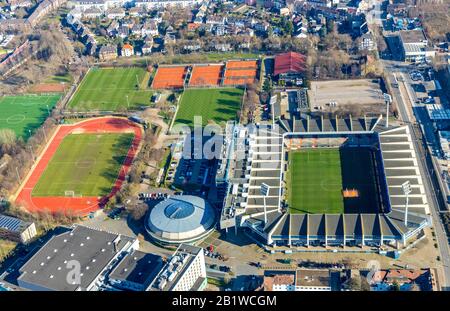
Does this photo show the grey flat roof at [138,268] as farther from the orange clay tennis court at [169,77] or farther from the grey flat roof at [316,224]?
the orange clay tennis court at [169,77]

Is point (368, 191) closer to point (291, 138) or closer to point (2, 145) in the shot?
point (291, 138)

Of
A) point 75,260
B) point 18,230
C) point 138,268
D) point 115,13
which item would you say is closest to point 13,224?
point 18,230

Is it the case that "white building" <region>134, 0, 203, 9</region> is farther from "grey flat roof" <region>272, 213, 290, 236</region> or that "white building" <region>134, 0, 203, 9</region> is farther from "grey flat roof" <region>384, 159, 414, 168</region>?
"grey flat roof" <region>272, 213, 290, 236</region>

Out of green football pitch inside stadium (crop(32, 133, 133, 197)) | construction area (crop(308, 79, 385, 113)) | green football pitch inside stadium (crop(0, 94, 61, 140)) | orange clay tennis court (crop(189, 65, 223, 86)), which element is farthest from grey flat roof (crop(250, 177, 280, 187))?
green football pitch inside stadium (crop(0, 94, 61, 140))

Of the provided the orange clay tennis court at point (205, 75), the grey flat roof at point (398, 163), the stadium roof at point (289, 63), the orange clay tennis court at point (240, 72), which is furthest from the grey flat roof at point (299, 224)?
the orange clay tennis court at point (205, 75)

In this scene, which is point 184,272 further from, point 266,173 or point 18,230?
point 18,230
